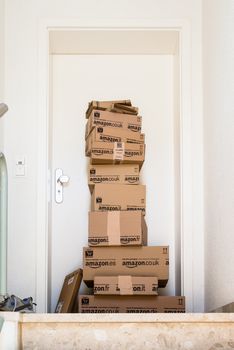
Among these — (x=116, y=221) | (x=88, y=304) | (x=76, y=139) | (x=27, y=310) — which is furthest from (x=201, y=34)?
(x=27, y=310)

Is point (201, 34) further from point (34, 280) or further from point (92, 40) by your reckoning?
point (34, 280)

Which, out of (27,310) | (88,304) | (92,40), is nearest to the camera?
(27,310)

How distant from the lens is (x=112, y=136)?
10.1ft

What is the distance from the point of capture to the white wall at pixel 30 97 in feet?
10.6

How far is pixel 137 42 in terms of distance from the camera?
3.47 m

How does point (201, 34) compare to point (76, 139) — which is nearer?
point (201, 34)

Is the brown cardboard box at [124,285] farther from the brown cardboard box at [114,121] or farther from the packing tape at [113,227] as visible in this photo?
the brown cardboard box at [114,121]

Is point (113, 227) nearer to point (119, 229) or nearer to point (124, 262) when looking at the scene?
point (119, 229)

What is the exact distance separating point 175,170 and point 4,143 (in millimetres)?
979

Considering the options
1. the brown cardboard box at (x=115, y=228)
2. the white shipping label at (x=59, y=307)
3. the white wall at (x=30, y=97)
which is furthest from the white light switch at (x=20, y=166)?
the white shipping label at (x=59, y=307)

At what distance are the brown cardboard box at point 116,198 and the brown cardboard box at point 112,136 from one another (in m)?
0.22

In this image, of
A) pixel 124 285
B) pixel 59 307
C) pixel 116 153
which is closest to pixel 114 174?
pixel 116 153

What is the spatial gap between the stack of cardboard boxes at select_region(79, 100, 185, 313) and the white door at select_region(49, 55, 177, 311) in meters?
0.38

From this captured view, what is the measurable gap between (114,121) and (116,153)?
0.17 metres
